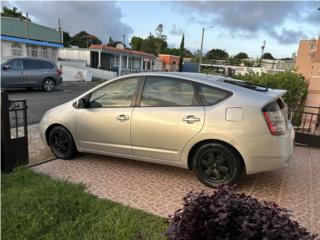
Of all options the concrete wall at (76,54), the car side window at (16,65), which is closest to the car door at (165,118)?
the car side window at (16,65)

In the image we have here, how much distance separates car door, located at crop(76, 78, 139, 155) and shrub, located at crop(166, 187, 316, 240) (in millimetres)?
2545

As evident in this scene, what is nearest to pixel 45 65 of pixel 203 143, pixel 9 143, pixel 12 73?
pixel 12 73

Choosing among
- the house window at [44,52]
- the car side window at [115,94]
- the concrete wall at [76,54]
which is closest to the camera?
the car side window at [115,94]

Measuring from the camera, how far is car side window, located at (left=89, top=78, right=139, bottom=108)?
4.57 m

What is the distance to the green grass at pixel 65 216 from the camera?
287 centimetres

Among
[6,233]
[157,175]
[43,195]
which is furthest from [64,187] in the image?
[157,175]

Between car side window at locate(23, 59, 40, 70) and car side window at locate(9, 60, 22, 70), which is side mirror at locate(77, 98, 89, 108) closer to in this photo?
car side window at locate(9, 60, 22, 70)

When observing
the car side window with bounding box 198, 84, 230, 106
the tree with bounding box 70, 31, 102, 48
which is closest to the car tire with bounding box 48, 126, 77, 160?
the car side window with bounding box 198, 84, 230, 106

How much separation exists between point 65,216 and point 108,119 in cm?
177

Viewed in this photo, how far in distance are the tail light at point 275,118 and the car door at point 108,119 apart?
74.9 inches

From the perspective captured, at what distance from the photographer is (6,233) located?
2832 millimetres

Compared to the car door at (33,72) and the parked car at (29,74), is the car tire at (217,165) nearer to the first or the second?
the parked car at (29,74)

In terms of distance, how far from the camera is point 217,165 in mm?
4059

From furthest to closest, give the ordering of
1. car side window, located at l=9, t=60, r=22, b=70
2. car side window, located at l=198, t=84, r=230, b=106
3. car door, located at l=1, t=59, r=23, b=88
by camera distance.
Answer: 1. car side window, located at l=9, t=60, r=22, b=70
2. car door, located at l=1, t=59, r=23, b=88
3. car side window, located at l=198, t=84, r=230, b=106
